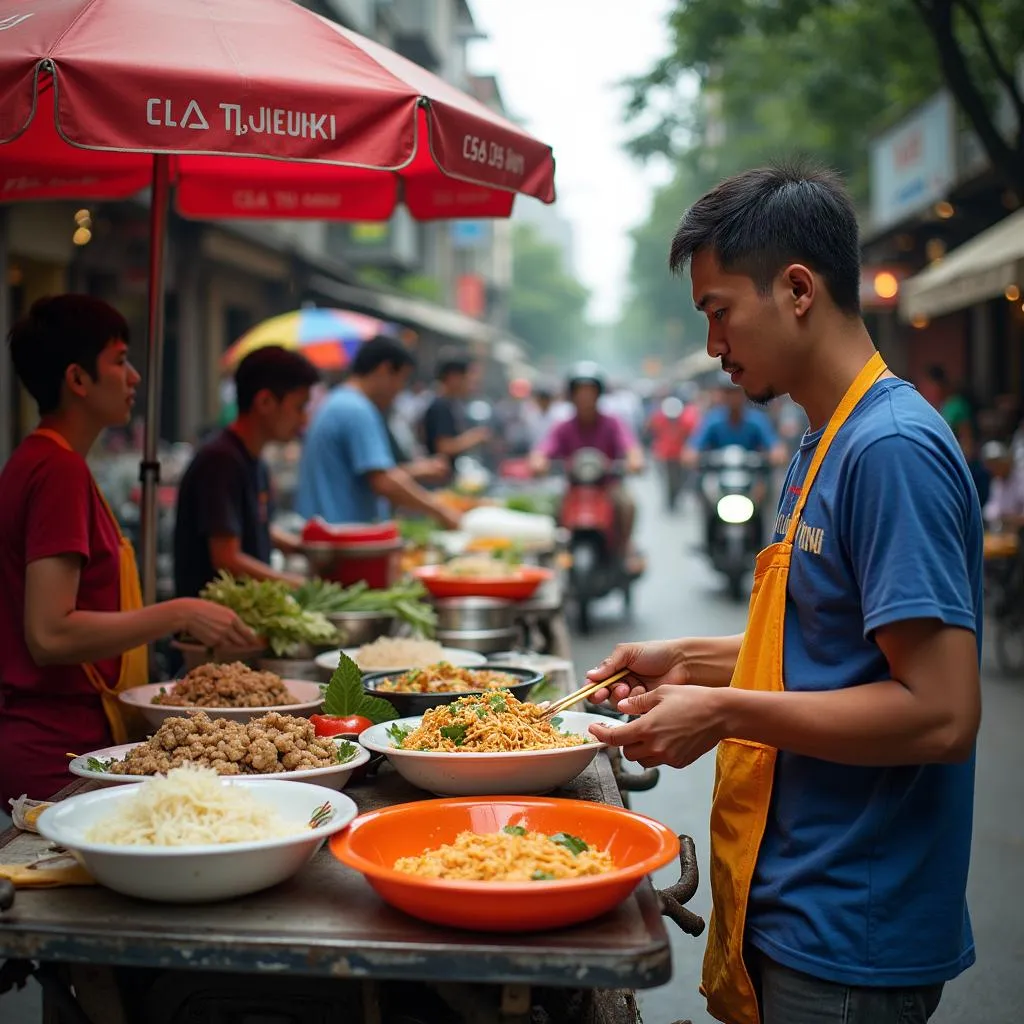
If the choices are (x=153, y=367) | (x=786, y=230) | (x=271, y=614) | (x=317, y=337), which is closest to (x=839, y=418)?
(x=786, y=230)

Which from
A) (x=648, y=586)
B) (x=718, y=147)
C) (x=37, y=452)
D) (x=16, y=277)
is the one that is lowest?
(x=648, y=586)

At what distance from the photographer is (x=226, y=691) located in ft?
10.7

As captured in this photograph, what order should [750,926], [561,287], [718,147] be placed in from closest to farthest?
[750,926], [718,147], [561,287]

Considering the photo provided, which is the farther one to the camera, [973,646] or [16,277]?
[16,277]

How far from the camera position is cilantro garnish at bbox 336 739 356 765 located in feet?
9.00

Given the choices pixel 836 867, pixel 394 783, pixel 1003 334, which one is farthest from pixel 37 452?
pixel 1003 334

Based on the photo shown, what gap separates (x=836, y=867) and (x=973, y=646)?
0.47 meters

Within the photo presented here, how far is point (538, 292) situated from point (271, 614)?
315 feet

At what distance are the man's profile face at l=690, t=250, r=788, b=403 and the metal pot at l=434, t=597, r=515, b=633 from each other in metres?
2.93

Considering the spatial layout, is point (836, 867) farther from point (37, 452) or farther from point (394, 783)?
point (37, 452)

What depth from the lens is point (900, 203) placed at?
64.4ft

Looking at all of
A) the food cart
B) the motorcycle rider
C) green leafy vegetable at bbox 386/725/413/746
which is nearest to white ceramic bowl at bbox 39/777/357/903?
the food cart

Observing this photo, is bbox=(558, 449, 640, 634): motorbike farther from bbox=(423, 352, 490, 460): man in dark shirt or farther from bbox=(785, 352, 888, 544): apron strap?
bbox=(785, 352, 888, 544): apron strap

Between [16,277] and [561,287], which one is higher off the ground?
[561,287]
